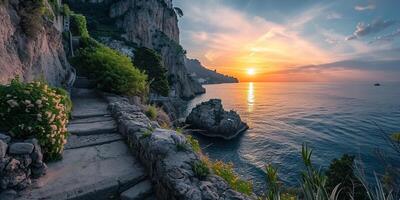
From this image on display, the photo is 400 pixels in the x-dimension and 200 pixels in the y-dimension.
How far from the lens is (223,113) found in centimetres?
4991

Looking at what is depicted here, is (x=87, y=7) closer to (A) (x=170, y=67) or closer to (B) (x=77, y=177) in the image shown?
(A) (x=170, y=67)

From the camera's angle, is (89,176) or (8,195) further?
(89,176)

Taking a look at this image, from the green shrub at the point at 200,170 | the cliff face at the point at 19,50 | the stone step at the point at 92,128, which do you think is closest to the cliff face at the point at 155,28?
the cliff face at the point at 19,50

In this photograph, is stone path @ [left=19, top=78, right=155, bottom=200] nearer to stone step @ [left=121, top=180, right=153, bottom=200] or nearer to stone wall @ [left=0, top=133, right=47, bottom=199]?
stone step @ [left=121, top=180, right=153, bottom=200]

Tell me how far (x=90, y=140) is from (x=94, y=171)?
1.80m

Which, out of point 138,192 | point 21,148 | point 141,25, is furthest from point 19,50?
point 141,25

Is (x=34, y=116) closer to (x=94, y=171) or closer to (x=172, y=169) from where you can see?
(x=94, y=171)

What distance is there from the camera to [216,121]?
48.3m

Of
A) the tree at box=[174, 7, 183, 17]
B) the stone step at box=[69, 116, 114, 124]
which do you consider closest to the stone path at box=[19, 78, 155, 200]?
the stone step at box=[69, 116, 114, 124]

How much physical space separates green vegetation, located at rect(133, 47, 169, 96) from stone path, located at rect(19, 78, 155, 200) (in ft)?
83.4

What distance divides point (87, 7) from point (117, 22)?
1057cm

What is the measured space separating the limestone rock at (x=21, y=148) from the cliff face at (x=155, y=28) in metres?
81.6

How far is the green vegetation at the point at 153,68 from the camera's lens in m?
32.8

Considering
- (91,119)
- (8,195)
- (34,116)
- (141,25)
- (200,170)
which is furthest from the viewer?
(141,25)
